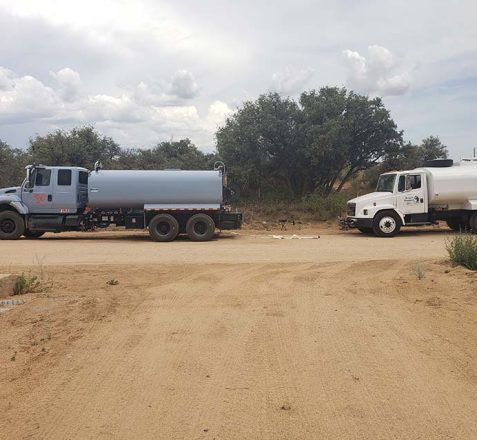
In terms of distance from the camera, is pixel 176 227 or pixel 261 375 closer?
pixel 261 375

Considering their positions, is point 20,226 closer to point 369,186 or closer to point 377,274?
point 377,274

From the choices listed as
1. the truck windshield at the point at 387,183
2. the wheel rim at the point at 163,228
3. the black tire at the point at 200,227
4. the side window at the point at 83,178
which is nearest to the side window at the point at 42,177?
the side window at the point at 83,178

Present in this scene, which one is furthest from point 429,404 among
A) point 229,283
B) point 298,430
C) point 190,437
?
point 229,283

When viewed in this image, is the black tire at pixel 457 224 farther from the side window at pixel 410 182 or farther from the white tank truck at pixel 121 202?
the white tank truck at pixel 121 202

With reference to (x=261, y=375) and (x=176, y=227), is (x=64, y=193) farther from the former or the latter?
(x=261, y=375)

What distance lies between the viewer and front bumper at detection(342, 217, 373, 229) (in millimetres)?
20609

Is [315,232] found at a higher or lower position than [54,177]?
lower

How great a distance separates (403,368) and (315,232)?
18.1m

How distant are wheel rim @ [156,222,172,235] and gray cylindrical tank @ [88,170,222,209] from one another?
0.81 meters

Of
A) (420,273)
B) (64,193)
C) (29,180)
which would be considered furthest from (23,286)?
(29,180)

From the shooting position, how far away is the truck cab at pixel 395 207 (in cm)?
2066

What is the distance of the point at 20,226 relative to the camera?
20.0 metres

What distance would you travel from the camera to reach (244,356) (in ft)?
18.6

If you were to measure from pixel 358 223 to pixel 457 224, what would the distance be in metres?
4.80
